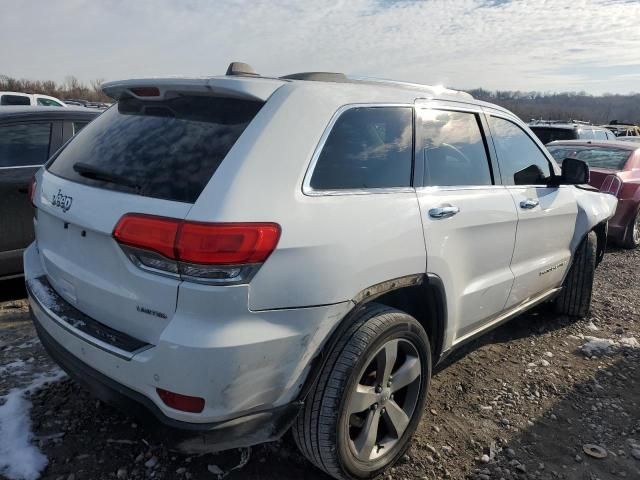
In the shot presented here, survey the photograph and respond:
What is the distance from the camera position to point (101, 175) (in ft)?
7.10

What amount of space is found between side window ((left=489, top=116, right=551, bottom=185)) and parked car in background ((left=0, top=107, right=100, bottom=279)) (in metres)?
Result: 3.50

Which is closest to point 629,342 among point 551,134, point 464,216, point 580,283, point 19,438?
point 580,283

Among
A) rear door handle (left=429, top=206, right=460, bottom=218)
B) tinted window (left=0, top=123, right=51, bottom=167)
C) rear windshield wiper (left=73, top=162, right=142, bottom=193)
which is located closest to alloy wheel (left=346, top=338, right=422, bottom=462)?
rear door handle (left=429, top=206, right=460, bottom=218)

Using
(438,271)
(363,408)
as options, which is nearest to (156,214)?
(363,408)

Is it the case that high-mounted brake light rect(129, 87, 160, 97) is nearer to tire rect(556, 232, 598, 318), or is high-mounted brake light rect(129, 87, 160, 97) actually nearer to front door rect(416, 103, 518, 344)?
front door rect(416, 103, 518, 344)

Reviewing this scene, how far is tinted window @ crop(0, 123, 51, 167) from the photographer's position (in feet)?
13.8

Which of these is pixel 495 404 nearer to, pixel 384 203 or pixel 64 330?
pixel 384 203

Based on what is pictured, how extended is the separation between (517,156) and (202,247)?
254cm

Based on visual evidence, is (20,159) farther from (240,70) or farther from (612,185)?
(612,185)

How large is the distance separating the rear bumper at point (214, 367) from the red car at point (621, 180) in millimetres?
6418

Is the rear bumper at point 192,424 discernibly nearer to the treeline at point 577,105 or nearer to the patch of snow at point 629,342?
the patch of snow at point 629,342

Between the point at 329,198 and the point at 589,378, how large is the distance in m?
2.63

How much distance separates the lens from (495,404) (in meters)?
3.23

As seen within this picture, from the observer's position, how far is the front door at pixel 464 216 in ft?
8.61
